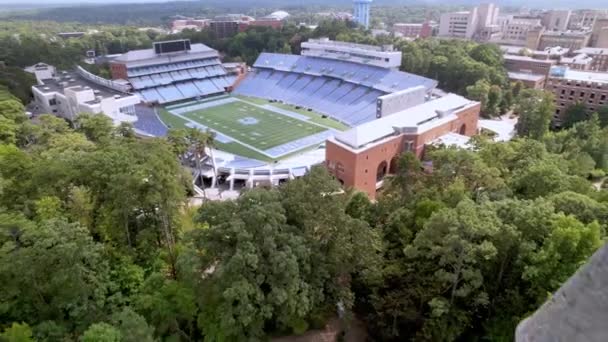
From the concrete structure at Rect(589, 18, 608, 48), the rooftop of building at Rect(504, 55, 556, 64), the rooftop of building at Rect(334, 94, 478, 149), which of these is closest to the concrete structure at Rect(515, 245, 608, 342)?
the rooftop of building at Rect(334, 94, 478, 149)

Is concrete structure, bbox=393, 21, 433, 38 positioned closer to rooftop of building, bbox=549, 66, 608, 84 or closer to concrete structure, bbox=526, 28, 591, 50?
concrete structure, bbox=526, 28, 591, 50

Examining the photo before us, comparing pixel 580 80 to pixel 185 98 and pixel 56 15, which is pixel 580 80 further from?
pixel 56 15

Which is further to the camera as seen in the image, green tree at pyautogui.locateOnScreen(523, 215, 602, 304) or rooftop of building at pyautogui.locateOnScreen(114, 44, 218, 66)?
rooftop of building at pyautogui.locateOnScreen(114, 44, 218, 66)

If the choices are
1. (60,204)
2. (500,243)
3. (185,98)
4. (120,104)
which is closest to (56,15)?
(185,98)

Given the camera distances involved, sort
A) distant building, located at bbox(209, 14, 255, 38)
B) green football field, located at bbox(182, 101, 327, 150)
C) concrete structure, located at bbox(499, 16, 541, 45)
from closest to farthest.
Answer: green football field, located at bbox(182, 101, 327, 150) → distant building, located at bbox(209, 14, 255, 38) → concrete structure, located at bbox(499, 16, 541, 45)

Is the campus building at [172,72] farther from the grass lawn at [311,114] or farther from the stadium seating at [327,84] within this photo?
the grass lawn at [311,114]

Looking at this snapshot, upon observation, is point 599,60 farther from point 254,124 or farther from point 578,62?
point 254,124

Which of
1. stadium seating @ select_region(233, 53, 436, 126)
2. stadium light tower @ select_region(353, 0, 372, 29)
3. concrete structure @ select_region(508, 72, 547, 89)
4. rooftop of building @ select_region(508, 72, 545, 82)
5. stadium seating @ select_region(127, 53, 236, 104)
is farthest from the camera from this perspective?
stadium light tower @ select_region(353, 0, 372, 29)
